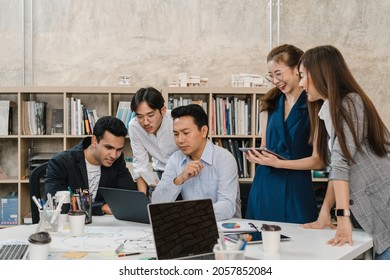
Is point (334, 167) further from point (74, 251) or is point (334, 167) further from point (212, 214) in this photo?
point (74, 251)

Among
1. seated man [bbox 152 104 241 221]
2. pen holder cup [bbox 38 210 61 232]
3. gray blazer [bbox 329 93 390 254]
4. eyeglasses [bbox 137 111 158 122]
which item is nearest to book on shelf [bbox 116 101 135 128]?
eyeglasses [bbox 137 111 158 122]

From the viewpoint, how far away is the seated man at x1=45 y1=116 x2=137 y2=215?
2.57m

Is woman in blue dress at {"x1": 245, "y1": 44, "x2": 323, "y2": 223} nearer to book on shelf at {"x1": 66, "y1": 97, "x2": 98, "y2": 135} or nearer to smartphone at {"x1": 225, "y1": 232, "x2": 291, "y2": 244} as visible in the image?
smartphone at {"x1": 225, "y1": 232, "x2": 291, "y2": 244}

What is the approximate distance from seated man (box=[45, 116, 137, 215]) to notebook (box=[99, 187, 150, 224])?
23cm

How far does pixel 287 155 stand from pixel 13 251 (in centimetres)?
138

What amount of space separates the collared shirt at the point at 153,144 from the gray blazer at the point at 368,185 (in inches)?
51.4

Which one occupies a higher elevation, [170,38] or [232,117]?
[170,38]

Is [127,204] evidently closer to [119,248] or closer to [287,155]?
[119,248]

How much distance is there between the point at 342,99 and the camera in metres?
1.87

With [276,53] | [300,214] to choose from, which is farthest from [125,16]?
[300,214]

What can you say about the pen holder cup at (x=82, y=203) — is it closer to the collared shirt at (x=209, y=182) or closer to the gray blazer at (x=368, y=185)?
the collared shirt at (x=209, y=182)

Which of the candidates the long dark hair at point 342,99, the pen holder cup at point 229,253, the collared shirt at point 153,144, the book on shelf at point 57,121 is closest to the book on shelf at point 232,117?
the collared shirt at point 153,144

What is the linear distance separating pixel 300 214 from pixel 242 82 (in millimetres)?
1958

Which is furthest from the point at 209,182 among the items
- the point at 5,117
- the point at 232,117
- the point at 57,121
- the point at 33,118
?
the point at 5,117
